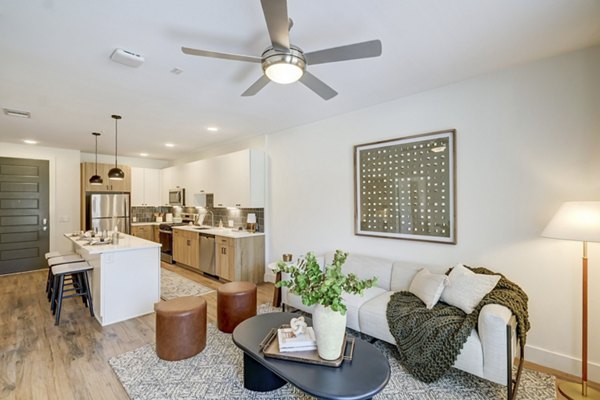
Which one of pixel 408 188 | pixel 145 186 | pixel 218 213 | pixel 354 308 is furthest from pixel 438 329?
pixel 145 186

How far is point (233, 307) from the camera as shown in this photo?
307 cm

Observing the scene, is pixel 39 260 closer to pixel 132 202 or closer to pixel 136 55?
pixel 132 202

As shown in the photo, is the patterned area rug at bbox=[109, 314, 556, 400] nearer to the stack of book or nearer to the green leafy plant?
the stack of book

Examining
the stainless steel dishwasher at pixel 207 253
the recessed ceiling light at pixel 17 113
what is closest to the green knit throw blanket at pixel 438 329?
the stainless steel dishwasher at pixel 207 253

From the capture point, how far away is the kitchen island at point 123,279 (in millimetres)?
3340

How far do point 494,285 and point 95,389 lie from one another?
10.6 ft

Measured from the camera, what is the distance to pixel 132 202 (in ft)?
23.3

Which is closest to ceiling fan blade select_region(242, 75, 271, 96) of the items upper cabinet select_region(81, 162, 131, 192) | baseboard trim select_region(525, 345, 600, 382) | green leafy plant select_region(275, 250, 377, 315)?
green leafy plant select_region(275, 250, 377, 315)

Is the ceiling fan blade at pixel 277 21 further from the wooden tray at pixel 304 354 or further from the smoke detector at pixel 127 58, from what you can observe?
the wooden tray at pixel 304 354

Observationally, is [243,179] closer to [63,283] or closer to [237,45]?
[63,283]

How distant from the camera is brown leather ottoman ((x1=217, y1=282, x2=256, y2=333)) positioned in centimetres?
306

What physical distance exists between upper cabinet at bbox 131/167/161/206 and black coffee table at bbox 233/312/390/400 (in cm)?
625

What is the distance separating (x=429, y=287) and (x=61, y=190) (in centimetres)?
725

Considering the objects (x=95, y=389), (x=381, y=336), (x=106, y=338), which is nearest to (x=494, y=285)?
(x=381, y=336)
